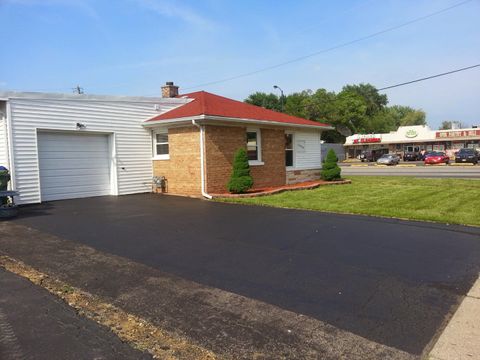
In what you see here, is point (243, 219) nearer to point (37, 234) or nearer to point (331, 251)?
point (331, 251)

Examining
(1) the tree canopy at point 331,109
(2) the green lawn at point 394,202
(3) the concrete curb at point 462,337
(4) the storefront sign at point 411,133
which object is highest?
(1) the tree canopy at point 331,109

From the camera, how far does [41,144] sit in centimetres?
1315

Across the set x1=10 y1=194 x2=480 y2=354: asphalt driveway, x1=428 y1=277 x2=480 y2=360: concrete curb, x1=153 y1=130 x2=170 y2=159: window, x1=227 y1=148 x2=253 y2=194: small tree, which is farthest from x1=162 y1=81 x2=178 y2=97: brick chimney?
x1=428 y1=277 x2=480 y2=360: concrete curb

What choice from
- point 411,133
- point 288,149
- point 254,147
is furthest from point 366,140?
point 254,147

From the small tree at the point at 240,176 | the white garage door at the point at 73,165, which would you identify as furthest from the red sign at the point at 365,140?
the white garage door at the point at 73,165

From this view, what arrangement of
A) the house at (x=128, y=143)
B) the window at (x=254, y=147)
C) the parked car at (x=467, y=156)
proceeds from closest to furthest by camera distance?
the house at (x=128, y=143) → the window at (x=254, y=147) → the parked car at (x=467, y=156)

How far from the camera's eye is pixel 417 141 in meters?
61.7

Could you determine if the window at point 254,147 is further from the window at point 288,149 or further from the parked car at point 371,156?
the parked car at point 371,156

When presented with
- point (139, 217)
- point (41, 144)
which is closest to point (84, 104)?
point (41, 144)

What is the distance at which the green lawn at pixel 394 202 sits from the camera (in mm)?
9977

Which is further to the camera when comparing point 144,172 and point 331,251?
point 144,172

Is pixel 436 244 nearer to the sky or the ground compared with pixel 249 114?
nearer to the ground

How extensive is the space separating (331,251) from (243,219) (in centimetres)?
339

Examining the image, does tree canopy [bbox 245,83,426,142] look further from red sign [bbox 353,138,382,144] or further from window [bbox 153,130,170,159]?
window [bbox 153,130,170,159]
